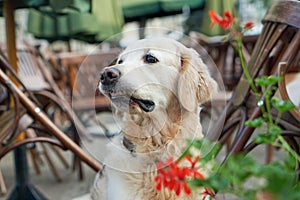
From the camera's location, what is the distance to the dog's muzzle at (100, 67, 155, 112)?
2.88 feet

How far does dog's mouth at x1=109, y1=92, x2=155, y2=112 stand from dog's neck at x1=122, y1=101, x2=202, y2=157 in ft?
0.05

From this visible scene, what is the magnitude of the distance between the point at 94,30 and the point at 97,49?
335cm

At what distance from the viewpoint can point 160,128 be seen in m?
0.93

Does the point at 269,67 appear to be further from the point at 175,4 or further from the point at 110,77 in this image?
the point at 175,4

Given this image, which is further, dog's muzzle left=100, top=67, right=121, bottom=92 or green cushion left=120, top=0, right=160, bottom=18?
green cushion left=120, top=0, right=160, bottom=18

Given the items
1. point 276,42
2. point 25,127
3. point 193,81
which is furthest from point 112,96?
point 25,127

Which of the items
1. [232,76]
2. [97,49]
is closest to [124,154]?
[97,49]

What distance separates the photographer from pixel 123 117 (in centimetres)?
96

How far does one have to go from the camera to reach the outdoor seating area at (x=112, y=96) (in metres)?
0.96

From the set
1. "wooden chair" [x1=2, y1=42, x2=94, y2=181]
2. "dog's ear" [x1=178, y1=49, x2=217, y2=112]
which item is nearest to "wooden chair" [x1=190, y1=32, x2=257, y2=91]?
Answer: "wooden chair" [x1=2, y1=42, x2=94, y2=181]

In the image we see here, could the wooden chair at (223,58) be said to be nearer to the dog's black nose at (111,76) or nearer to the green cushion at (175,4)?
the green cushion at (175,4)

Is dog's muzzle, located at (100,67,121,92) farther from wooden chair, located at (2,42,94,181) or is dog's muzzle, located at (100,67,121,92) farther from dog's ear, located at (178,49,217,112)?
wooden chair, located at (2,42,94,181)

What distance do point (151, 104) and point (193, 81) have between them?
0.10m

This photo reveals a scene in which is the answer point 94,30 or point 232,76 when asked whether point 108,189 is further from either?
point 94,30
